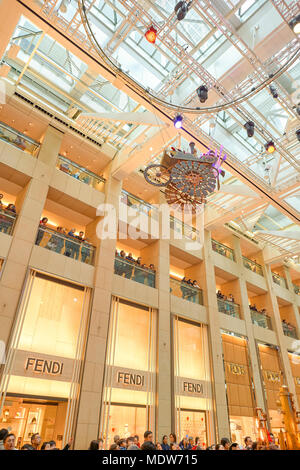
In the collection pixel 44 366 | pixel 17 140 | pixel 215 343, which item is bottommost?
pixel 44 366

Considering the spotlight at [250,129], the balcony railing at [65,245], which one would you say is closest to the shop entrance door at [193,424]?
the balcony railing at [65,245]

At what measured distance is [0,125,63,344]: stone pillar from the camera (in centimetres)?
878

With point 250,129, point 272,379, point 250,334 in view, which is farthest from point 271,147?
point 272,379

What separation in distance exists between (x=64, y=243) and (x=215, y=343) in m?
7.88

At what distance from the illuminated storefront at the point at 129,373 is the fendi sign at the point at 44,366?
161 cm

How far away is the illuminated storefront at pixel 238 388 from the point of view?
13562mm

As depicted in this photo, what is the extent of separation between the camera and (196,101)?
10102mm

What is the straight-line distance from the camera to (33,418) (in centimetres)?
980

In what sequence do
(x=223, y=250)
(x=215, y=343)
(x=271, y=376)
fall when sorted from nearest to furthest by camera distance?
(x=215, y=343), (x=271, y=376), (x=223, y=250)

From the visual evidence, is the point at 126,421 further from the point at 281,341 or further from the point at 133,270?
the point at 281,341

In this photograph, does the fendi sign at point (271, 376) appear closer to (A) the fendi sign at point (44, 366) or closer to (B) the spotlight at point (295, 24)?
(A) the fendi sign at point (44, 366)

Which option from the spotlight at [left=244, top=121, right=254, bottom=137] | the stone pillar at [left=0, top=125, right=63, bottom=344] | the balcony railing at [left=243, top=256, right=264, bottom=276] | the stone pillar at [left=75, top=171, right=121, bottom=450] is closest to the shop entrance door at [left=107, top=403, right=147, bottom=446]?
the stone pillar at [left=75, top=171, right=121, bottom=450]

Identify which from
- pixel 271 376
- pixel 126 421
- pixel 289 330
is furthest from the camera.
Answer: pixel 289 330

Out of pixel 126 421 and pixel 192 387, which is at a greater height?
pixel 192 387
